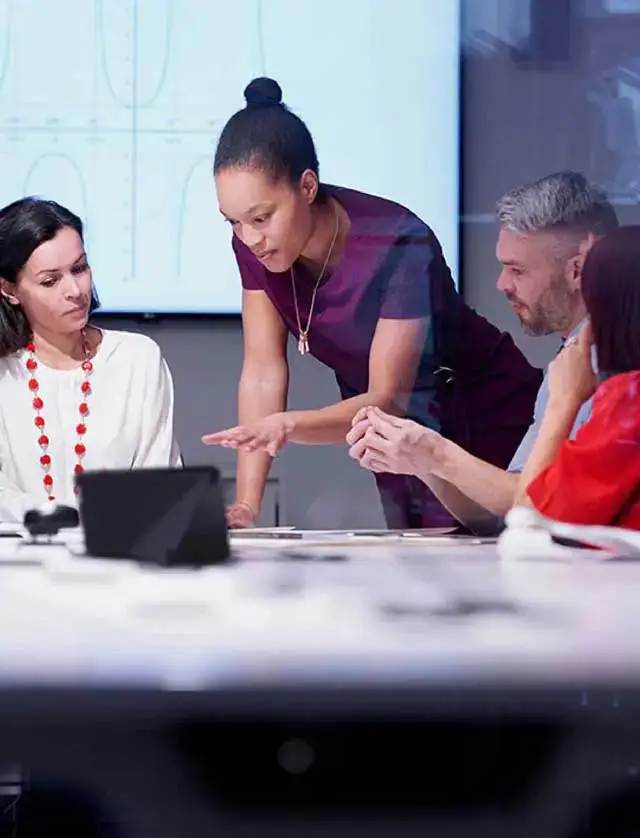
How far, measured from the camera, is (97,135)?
2859 mm

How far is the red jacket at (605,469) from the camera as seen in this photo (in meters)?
1.33

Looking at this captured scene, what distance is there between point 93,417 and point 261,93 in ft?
3.18

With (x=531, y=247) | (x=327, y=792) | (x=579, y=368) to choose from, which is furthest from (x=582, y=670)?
(x=531, y=247)

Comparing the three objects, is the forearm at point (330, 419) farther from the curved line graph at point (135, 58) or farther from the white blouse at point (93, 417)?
the curved line graph at point (135, 58)

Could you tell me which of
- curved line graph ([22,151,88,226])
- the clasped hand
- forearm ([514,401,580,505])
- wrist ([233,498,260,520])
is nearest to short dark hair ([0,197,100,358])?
curved line graph ([22,151,88,226])

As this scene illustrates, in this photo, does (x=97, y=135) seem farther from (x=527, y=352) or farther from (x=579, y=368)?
(x=579, y=368)

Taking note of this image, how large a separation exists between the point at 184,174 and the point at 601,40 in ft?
3.73

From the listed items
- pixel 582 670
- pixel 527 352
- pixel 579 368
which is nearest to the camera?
pixel 582 670

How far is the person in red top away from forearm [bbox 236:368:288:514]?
111 centimetres

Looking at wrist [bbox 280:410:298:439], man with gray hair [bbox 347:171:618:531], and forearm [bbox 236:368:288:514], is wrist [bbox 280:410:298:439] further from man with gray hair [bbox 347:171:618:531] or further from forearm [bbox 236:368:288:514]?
man with gray hair [bbox 347:171:618:531]

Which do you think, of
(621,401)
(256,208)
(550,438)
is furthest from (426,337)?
(621,401)

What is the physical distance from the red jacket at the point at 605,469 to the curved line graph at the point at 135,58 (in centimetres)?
186

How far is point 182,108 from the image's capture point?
2867 mm

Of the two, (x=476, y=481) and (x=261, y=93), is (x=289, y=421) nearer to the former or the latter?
(x=261, y=93)
